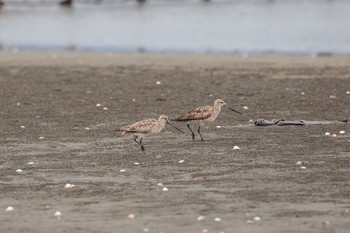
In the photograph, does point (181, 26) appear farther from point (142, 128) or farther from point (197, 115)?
point (142, 128)

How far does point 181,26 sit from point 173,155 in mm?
39155

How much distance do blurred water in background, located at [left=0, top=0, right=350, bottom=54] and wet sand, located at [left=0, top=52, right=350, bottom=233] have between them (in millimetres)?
12439

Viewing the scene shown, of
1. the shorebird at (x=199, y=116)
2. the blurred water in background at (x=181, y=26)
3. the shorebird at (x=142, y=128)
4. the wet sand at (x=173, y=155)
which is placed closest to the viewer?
the wet sand at (x=173, y=155)

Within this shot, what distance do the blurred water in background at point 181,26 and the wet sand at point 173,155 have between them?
490 inches

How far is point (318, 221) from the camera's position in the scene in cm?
1224

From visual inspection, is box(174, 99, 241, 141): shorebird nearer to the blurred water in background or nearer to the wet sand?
the wet sand

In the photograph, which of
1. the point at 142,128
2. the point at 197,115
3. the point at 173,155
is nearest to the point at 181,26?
the point at 197,115

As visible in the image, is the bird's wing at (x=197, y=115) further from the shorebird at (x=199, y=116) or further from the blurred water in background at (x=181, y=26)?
the blurred water in background at (x=181, y=26)

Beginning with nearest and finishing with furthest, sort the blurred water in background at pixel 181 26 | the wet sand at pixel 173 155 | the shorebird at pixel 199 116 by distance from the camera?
the wet sand at pixel 173 155 → the shorebird at pixel 199 116 → the blurred water in background at pixel 181 26

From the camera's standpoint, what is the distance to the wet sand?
12664 millimetres

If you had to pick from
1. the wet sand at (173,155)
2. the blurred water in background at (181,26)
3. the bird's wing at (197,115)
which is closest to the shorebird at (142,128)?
the wet sand at (173,155)

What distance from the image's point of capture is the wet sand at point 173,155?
1266 cm

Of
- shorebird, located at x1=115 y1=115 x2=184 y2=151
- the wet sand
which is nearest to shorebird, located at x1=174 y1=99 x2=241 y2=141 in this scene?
the wet sand

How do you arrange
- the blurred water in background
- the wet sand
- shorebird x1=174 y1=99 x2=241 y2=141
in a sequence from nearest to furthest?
the wet sand, shorebird x1=174 y1=99 x2=241 y2=141, the blurred water in background
